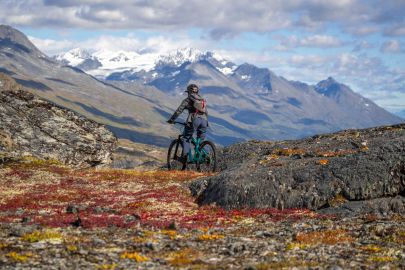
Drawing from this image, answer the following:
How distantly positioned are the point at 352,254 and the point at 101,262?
24.0 feet

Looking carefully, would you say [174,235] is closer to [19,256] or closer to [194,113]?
[19,256]

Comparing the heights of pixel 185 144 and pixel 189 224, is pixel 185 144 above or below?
above

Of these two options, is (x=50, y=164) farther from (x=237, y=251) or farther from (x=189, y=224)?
(x=237, y=251)

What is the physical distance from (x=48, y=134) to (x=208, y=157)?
18.2 m

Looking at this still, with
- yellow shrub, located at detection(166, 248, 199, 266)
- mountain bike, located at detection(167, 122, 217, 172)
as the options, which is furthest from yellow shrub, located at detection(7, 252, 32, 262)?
mountain bike, located at detection(167, 122, 217, 172)

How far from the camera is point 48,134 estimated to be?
157ft

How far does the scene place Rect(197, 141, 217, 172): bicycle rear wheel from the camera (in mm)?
36406

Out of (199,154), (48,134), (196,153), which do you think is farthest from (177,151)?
(48,134)

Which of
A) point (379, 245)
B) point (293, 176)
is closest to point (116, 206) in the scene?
point (293, 176)

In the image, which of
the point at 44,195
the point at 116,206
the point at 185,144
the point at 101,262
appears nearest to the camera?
the point at 101,262

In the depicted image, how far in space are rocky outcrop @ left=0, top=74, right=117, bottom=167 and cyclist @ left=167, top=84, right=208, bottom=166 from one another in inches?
586

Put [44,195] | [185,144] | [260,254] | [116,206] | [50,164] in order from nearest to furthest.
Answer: [260,254]
[116,206]
[44,195]
[185,144]
[50,164]

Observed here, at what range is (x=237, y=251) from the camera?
52.1ft

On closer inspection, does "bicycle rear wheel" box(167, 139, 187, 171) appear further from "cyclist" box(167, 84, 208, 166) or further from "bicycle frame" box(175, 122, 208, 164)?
"cyclist" box(167, 84, 208, 166)
